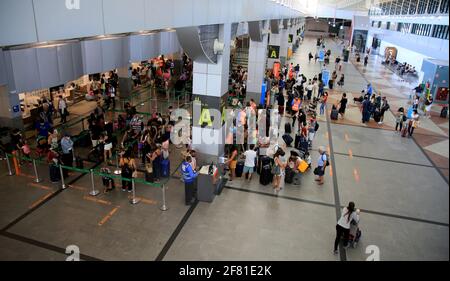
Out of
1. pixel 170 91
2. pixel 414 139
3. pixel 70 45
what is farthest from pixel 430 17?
pixel 70 45

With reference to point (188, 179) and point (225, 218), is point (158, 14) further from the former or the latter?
point (225, 218)

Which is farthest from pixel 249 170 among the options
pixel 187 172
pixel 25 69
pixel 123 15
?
pixel 25 69

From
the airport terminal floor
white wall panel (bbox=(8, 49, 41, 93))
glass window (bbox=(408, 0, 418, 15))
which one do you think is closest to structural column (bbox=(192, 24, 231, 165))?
the airport terminal floor

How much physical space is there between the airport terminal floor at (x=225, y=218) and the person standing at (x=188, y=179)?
0.26 meters

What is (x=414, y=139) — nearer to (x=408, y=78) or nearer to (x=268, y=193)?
(x=268, y=193)

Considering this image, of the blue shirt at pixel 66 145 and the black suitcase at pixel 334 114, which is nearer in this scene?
the blue shirt at pixel 66 145

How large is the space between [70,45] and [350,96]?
18926mm

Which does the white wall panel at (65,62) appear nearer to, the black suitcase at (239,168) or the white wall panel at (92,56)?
the white wall panel at (92,56)

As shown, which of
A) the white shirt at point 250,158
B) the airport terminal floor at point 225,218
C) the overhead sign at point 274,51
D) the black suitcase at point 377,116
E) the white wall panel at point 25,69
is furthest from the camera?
the overhead sign at point 274,51

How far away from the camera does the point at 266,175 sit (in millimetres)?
10609

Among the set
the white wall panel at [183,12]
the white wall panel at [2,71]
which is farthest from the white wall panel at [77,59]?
the white wall panel at [183,12]

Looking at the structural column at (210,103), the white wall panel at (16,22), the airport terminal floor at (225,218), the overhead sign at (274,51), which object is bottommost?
the airport terminal floor at (225,218)

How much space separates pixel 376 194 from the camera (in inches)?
415

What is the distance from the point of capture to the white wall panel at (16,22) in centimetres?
329
